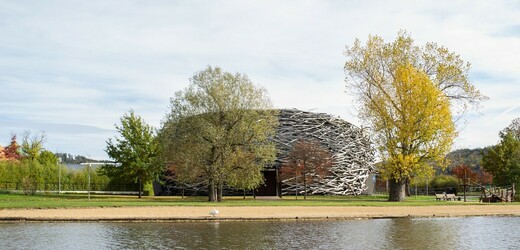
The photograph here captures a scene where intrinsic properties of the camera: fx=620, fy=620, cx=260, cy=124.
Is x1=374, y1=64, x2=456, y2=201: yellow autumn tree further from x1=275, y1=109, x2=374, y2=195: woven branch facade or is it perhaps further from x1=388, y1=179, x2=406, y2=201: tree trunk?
x1=275, y1=109, x2=374, y2=195: woven branch facade

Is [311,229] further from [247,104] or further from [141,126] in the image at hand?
[141,126]

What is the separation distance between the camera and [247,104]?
43031mm

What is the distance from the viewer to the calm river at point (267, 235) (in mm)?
17672

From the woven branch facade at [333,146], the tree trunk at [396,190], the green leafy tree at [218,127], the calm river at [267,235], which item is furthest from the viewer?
the woven branch facade at [333,146]

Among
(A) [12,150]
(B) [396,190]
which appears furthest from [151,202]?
(A) [12,150]

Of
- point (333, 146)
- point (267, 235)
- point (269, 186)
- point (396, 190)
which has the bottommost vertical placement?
point (267, 235)

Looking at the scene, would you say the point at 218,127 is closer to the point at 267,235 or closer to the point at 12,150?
the point at 267,235

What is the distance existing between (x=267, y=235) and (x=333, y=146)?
43148 millimetres

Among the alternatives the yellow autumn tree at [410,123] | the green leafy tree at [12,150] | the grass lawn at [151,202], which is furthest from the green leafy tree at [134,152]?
the green leafy tree at [12,150]

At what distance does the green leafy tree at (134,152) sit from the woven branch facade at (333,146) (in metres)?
13.1

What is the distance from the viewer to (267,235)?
67.0 ft

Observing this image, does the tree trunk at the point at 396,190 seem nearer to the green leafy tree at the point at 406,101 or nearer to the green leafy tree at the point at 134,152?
the green leafy tree at the point at 406,101

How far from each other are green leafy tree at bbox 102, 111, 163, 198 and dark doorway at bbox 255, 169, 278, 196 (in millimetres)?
13276

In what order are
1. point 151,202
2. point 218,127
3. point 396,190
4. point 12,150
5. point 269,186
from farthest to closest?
point 12,150 → point 269,186 → point 396,190 → point 218,127 → point 151,202
